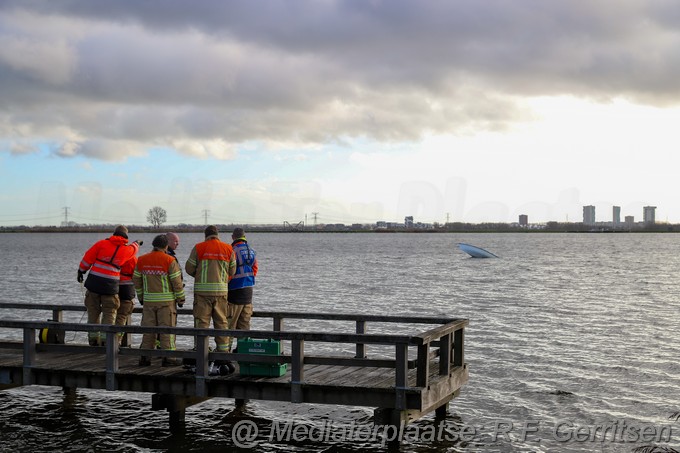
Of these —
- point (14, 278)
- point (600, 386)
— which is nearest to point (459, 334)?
point (600, 386)

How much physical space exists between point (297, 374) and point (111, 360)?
2.96 m

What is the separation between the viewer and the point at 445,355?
448 inches

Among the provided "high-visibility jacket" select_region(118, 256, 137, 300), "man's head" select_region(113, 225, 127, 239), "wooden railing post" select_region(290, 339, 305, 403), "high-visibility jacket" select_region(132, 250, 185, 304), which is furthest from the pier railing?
"man's head" select_region(113, 225, 127, 239)

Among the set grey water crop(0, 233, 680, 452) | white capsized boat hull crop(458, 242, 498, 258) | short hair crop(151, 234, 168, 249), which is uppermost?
short hair crop(151, 234, 168, 249)

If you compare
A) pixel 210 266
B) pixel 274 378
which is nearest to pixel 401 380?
pixel 274 378

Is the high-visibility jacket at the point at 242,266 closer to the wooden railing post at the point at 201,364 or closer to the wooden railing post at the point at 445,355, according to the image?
the wooden railing post at the point at 201,364

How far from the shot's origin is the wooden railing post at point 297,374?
10344 millimetres

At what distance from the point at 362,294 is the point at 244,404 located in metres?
26.3

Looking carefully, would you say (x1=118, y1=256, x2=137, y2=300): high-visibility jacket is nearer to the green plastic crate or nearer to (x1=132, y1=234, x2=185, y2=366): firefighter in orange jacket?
(x1=132, y1=234, x2=185, y2=366): firefighter in orange jacket

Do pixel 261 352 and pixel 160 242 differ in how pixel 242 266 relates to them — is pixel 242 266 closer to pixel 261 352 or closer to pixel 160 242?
pixel 160 242

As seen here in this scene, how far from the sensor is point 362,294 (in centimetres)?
4009

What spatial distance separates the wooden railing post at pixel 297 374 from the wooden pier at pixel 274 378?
0.05 ft

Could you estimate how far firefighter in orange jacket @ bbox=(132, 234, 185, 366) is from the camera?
36.4 feet

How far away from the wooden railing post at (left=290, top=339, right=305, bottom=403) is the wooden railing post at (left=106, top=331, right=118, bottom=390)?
2.82m
